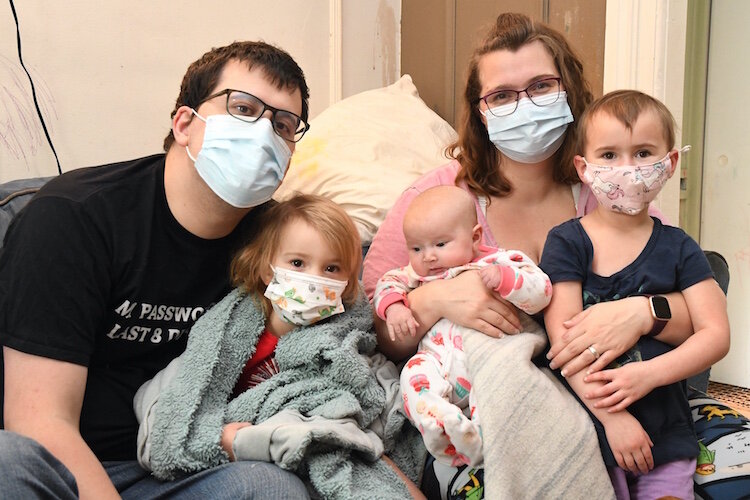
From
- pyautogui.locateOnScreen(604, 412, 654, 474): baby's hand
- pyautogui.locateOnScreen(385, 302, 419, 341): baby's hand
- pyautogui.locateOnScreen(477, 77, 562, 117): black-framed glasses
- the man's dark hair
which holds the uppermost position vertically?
the man's dark hair

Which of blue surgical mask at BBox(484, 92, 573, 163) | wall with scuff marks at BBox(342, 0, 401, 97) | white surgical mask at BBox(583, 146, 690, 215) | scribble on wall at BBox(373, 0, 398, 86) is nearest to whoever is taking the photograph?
white surgical mask at BBox(583, 146, 690, 215)

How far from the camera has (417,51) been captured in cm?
269

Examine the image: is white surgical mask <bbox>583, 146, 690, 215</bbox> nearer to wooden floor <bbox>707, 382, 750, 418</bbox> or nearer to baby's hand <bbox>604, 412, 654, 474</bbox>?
baby's hand <bbox>604, 412, 654, 474</bbox>

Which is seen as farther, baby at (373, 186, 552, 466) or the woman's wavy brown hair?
the woman's wavy brown hair

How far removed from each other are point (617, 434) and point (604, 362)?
0.13m

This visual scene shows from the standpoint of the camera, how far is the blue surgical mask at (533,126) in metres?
1.46

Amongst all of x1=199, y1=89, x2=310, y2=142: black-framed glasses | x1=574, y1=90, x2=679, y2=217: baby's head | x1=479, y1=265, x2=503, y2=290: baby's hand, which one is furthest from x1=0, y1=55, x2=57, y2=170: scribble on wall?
x1=574, y1=90, x2=679, y2=217: baby's head

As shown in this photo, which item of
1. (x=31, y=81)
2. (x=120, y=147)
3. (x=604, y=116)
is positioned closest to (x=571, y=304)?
(x=604, y=116)

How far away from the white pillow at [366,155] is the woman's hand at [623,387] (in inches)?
33.6

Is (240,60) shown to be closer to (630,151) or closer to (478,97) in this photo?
(478,97)

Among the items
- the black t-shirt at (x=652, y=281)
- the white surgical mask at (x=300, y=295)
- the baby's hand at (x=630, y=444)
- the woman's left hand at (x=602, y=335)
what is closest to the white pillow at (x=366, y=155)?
the white surgical mask at (x=300, y=295)

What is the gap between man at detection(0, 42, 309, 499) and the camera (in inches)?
40.8

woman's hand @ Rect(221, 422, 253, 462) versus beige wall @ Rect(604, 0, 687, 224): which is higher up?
beige wall @ Rect(604, 0, 687, 224)

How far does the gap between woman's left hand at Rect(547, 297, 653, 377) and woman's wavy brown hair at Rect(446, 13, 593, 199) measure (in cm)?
44
